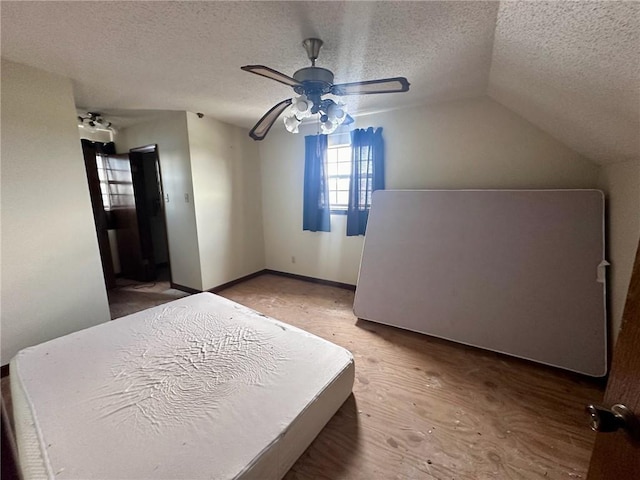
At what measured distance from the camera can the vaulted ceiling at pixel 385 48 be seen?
3.62 feet

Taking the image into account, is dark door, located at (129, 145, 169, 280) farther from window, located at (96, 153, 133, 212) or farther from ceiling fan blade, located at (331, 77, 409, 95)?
ceiling fan blade, located at (331, 77, 409, 95)

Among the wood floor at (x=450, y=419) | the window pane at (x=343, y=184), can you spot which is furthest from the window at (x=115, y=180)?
the wood floor at (x=450, y=419)

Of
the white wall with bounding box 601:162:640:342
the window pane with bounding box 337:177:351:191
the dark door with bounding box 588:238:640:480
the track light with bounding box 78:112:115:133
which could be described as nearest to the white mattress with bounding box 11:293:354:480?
the dark door with bounding box 588:238:640:480

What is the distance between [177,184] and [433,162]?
3172 mm

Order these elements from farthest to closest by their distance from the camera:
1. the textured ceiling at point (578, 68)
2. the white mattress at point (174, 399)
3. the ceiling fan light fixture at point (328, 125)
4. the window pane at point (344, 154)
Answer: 1. the window pane at point (344, 154)
2. the ceiling fan light fixture at point (328, 125)
3. the white mattress at point (174, 399)
4. the textured ceiling at point (578, 68)

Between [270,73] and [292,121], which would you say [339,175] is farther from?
[270,73]

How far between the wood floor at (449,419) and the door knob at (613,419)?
1.08 metres

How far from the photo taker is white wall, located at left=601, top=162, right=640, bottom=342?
167 centimetres

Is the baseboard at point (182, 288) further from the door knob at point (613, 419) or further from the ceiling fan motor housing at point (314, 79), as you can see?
the door knob at point (613, 419)

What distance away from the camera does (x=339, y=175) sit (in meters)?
3.59

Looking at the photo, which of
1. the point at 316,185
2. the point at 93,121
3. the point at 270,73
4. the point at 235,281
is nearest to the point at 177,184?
the point at 93,121

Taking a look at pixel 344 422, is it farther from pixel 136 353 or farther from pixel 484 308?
pixel 484 308

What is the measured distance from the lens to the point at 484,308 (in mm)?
2275

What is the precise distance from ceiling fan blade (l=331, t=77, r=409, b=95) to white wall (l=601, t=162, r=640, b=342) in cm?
160
